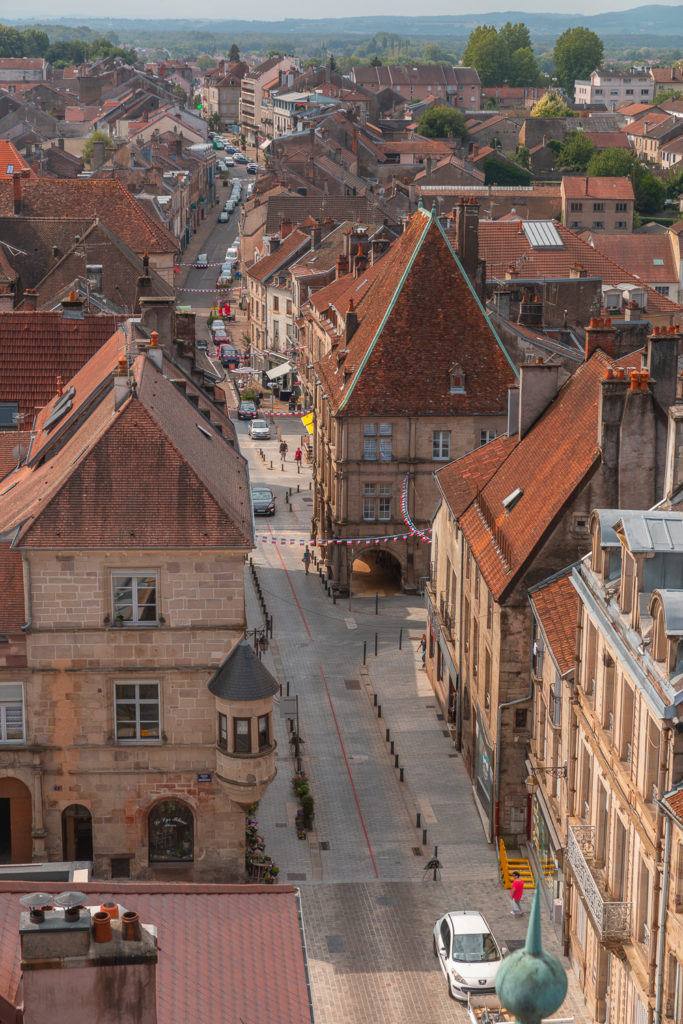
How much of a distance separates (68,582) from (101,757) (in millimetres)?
5477

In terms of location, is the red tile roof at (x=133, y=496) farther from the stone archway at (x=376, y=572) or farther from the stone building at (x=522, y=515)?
the stone archway at (x=376, y=572)

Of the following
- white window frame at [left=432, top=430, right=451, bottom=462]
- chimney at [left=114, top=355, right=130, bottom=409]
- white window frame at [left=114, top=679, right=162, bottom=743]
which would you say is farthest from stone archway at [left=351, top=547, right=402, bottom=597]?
white window frame at [left=114, top=679, right=162, bottom=743]

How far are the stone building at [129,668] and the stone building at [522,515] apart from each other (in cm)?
862

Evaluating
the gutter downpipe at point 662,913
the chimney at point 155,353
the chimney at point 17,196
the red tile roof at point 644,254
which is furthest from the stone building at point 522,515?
the red tile roof at point 644,254

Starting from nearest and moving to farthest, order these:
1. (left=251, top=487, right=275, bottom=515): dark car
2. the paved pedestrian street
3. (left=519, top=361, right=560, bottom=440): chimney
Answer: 1. the paved pedestrian street
2. (left=519, top=361, right=560, bottom=440): chimney
3. (left=251, top=487, right=275, bottom=515): dark car

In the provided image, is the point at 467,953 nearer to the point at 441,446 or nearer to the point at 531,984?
the point at 531,984

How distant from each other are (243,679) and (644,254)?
380 ft

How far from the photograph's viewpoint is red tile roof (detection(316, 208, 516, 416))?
8088 centimetres

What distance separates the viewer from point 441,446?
81.4 meters

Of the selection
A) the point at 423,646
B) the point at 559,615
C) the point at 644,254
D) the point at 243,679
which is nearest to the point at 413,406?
the point at 423,646

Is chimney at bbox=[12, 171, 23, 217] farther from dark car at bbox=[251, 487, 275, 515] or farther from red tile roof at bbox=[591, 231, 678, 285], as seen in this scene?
red tile roof at bbox=[591, 231, 678, 285]

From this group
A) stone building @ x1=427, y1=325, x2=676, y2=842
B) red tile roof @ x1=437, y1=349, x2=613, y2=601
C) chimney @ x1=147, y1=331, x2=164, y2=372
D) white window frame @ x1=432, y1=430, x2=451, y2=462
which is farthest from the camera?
white window frame @ x1=432, y1=430, x2=451, y2=462

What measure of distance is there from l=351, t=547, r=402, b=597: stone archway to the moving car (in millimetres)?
36619

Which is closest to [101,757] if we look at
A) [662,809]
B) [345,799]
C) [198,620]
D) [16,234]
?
[198,620]
